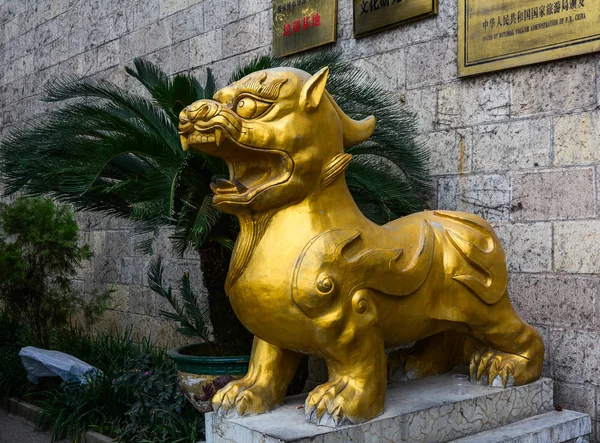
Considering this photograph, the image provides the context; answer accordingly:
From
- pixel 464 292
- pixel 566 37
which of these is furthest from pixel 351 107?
pixel 464 292

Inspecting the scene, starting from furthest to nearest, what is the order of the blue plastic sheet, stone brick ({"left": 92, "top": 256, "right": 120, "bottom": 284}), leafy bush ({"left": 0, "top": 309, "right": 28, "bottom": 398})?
1. stone brick ({"left": 92, "top": 256, "right": 120, "bottom": 284})
2. leafy bush ({"left": 0, "top": 309, "right": 28, "bottom": 398})
3. the blue plastic sheet

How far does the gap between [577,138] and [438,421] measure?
167 cm

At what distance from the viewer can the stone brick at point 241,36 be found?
5266mm

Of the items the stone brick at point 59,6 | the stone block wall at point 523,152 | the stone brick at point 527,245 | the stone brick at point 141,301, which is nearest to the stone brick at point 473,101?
the stone block wall at point 523,152

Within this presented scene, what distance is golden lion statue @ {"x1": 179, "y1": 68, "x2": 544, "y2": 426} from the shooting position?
240 cm

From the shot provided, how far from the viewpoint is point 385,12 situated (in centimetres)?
427

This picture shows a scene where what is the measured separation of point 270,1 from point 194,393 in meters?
2.98

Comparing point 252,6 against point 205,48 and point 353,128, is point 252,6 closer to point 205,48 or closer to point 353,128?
point 205,48

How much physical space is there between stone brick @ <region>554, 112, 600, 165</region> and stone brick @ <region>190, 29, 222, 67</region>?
10.0ft

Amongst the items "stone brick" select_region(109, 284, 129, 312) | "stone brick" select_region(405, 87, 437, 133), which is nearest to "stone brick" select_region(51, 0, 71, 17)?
"stone brick" select_region(109, 284, 129, 312)

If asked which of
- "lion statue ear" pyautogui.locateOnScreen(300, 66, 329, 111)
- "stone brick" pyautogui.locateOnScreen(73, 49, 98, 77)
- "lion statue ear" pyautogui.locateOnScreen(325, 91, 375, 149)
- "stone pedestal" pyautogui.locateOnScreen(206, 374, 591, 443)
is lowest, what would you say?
"stone pedestal" pyautogui.locateOnScreen(206, 374, 591, 443)

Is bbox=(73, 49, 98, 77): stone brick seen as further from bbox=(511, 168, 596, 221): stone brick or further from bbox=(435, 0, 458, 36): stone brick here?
bbox=(511, 168, 596, 221): stone brick

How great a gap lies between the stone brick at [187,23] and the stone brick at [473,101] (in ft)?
8.61

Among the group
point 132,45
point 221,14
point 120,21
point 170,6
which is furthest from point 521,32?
point 120,21
